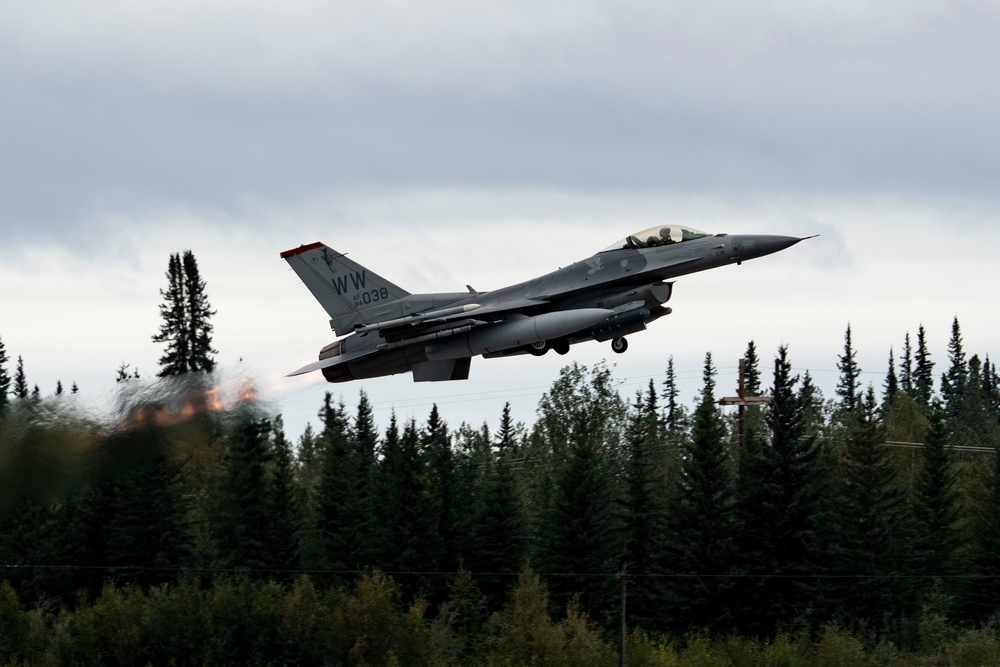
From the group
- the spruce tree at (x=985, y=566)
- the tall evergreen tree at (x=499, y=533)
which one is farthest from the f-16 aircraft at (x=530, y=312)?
the spruce tree at (x=985, y=566)

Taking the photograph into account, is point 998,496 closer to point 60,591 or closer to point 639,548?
point 639,548

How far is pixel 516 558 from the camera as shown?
7288cm

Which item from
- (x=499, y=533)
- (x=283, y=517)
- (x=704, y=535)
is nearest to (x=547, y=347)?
(x=704, y=535)

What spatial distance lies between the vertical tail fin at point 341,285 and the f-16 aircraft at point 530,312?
0.05 m

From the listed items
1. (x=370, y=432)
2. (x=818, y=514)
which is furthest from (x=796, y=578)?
(x=370, y=432)

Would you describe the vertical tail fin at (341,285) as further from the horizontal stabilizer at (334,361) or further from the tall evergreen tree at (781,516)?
the tall evergreen tree at (781,516)

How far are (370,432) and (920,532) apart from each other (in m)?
32.8

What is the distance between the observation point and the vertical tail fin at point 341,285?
134 feet

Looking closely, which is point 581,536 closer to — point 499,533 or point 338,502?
point 499,533

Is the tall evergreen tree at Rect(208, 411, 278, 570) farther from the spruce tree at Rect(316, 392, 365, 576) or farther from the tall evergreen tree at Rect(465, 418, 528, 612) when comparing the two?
the tall evergreen tree at Rect(465, 418, 528, 612)

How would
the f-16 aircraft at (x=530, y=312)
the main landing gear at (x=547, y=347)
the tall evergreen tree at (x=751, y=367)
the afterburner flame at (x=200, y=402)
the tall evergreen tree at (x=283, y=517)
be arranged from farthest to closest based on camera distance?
1. the tall evergreen tree at (x=751, y=367)
2. the tall evergreen tree at (x=283, y=517)
3. the afterburner flame at (x=200, y=402)
4. the main landing gear at (x=547, y=347)
5. the f-16 aircraft at (x=530, y=312)

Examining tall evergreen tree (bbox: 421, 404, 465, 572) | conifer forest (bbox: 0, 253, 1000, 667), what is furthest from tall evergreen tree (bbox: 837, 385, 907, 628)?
tall evergreen tree (bbox: 421, 404, 465, 572)

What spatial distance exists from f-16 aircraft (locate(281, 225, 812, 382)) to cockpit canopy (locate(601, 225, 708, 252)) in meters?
0.03

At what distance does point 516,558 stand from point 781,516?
45.0ft
